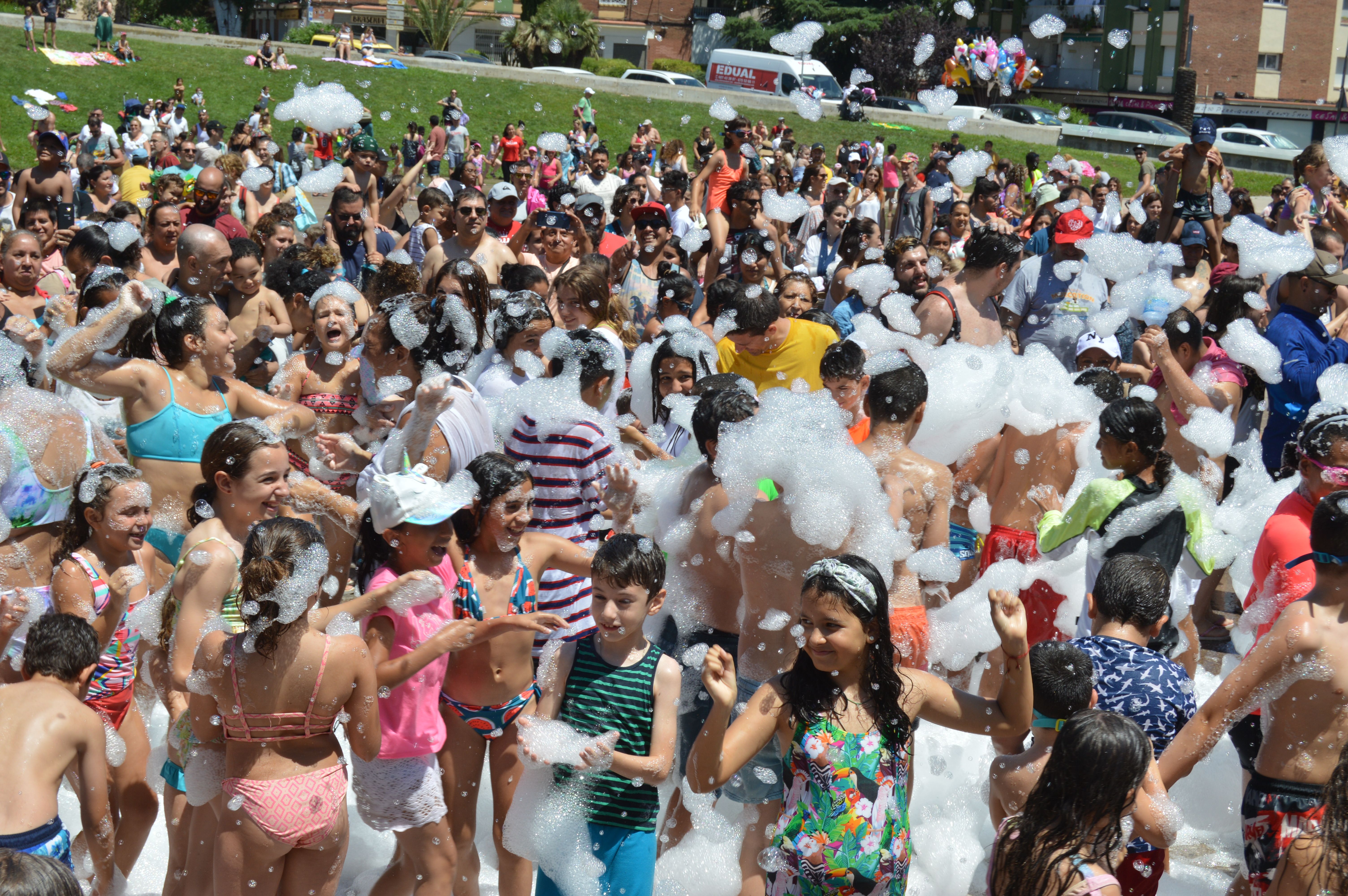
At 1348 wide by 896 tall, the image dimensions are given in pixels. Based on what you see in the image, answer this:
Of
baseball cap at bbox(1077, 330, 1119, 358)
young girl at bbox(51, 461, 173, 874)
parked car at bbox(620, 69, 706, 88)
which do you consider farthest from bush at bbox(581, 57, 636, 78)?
young girl at bbox(51, 461, 173, 874)

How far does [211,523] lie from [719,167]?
22.2ft

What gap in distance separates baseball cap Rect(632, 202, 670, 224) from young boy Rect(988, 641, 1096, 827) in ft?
15.2

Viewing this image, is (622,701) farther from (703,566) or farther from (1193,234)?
(1193,234)

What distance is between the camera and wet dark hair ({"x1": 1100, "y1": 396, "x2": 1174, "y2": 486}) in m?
3.92

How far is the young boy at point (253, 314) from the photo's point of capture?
5855 millimetres

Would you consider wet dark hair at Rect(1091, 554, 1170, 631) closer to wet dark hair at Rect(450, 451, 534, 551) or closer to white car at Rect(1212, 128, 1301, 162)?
wet dark hair at Rect(450, 451, 534, 551)

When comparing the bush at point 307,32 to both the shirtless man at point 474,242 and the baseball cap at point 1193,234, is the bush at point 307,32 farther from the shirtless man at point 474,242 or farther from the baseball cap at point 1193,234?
the baseball cap at point 1193,234

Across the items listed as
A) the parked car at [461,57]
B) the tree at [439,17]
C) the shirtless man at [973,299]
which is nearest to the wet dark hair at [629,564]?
the shirtless man at [973,299]

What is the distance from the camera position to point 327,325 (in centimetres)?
484

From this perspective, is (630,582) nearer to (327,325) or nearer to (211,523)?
(211,523)

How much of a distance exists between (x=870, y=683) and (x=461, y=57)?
39150mm

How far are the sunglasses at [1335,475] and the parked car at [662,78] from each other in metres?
33.0

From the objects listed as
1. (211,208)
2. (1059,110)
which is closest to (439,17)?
(1059,110)

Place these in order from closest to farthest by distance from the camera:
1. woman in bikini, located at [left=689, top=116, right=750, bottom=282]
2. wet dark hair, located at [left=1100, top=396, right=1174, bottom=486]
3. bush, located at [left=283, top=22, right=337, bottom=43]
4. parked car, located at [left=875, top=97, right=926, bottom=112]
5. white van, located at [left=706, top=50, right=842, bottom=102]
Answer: wet dark hair, located at [left=1100, top=396, right=1174, bottom=486], woman in bikini, located at [left=689, top=116, right=750, bottom=282], white van, located at [left=706, top=50, right=842, bottom=102], parked car, located at [left=875, top=97, right=926, bottom=112], bush, located at [left=283, top=22, right=337, bottom=43]
